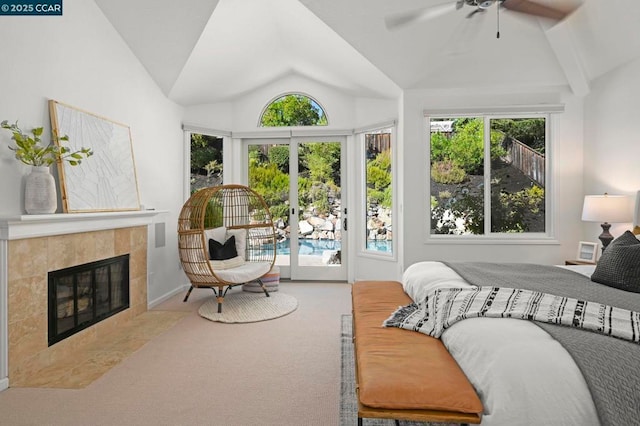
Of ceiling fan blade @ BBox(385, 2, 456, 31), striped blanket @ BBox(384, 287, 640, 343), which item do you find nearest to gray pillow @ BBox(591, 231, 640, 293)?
striped blanket @ BBox(384, 287, 640, 343)

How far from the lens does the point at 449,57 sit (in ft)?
14.3

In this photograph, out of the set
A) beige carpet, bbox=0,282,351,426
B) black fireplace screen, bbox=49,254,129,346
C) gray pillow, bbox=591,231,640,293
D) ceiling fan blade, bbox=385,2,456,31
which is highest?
ceiling fan blade, bbox=385,2,456,31

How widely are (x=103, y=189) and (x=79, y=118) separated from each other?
2.01ft

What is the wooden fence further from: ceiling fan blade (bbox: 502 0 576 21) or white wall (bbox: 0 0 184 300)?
white wall (bbox: 0 0 184 300)

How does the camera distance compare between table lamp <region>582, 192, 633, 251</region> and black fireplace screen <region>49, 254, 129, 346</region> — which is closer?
black fireplace screen <region>49, 254, 129, 346</region>

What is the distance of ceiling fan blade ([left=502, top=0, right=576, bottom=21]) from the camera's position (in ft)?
9.09

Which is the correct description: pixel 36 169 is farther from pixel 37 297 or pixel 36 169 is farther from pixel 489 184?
pixel 489 184

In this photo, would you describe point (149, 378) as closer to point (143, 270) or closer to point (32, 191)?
point (32, 191)

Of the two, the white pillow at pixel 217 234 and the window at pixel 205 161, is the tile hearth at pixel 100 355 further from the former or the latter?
the window at pixel 205 161

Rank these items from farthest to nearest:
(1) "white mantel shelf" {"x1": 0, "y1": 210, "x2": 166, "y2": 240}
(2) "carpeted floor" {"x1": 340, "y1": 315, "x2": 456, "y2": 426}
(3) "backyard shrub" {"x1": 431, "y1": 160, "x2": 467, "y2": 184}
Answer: (3) "backyard shrub" {"x1": 431, "y1": 160, "x2": 467, "y2": 184} → (1) "white mantel shelf" {"x1": 0, "y1": 210, "x2": 166, "y2": 240} → (2) "carpeted floor" {"x1": 340, "y1": 315, "x2": 456, "y2": 426}

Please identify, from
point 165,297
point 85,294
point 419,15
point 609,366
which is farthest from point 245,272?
point 609,366

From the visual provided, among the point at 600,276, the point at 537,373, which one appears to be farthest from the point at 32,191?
the point at 600,276

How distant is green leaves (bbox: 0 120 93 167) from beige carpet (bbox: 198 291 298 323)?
1.91 metres

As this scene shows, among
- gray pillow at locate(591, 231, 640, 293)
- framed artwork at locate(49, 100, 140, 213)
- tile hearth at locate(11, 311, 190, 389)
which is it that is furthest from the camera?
framed artwork at locate(49, 100, 140, 213)
